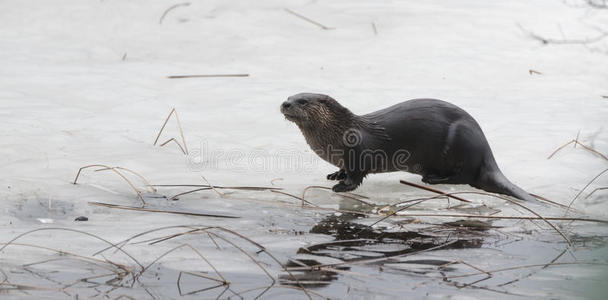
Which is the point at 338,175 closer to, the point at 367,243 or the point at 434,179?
the point at 434,179

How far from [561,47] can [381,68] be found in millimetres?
1896

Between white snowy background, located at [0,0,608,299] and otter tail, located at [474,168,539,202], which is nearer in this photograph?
white snowy background, located at [0,0,608,299]

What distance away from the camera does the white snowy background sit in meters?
3.23

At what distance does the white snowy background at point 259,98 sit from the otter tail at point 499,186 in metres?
0.07

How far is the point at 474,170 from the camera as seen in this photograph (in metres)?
3.82

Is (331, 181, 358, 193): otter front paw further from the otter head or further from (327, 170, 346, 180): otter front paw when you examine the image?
the otter head

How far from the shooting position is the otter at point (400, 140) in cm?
376

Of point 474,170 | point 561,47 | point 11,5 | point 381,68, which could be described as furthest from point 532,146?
point 11,5

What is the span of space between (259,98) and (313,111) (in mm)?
1978

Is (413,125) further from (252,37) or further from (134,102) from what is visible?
(252,37)

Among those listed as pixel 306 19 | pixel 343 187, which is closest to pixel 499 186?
pixel 343 187

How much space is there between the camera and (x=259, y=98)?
18.7 feet

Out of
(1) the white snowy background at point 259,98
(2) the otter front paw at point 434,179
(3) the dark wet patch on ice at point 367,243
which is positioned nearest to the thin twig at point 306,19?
(1) the white snowy background at point 259,98

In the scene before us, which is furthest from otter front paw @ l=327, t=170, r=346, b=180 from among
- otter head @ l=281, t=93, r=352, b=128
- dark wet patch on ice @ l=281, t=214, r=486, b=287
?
dark wet patch on ice @ l=281, t=214, r=486, b=287
